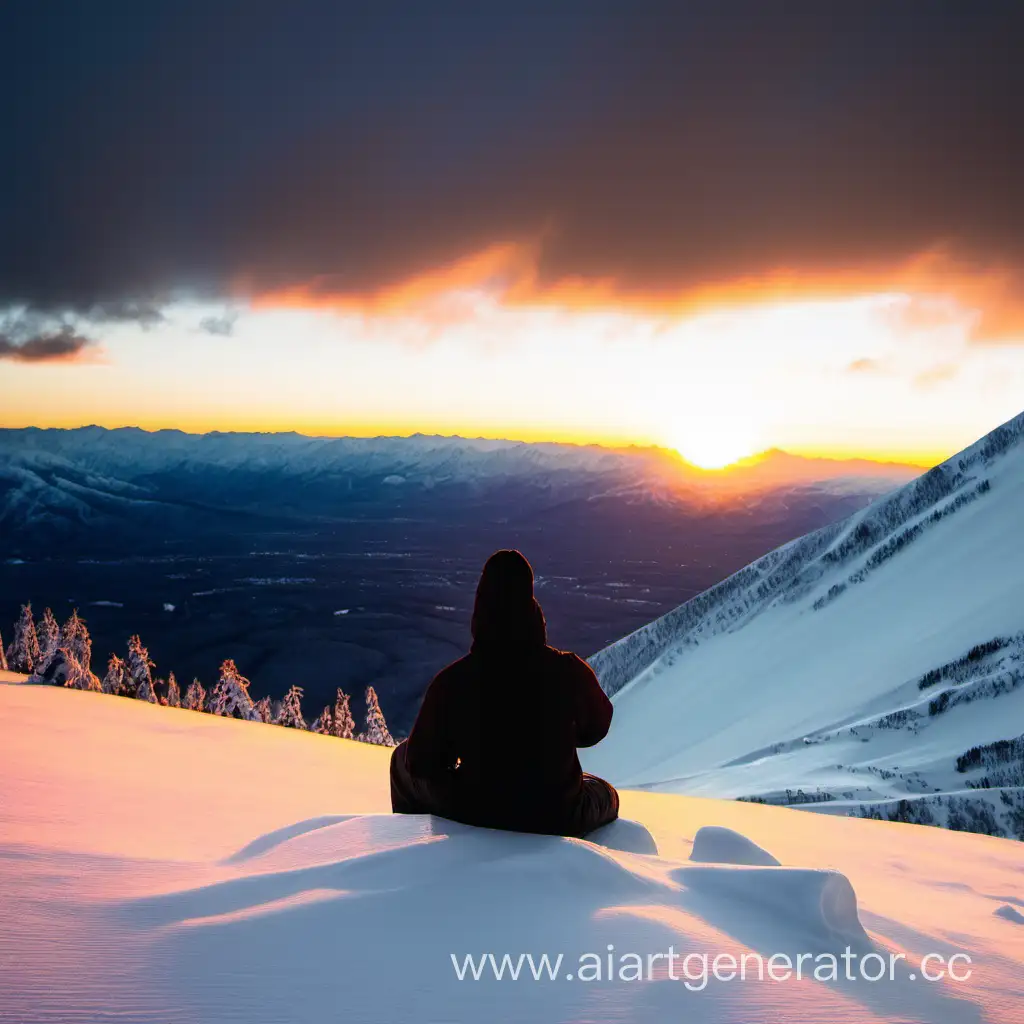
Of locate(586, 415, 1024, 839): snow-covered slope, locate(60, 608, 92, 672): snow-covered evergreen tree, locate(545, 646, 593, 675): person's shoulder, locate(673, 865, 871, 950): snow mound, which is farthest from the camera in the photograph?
locate(60, 608, 92, 672): snow-covered evergreen tree

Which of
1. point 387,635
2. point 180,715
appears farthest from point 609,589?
point 180,715

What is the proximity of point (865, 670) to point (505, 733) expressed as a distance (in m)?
28.8

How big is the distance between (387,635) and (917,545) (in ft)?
330

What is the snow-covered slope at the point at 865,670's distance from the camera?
13.1 meters

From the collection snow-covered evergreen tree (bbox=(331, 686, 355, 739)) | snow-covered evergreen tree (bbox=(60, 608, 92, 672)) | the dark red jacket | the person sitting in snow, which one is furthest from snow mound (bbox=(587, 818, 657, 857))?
snow-covered evergreen tree (bbox=(60, 608, 92, 672))

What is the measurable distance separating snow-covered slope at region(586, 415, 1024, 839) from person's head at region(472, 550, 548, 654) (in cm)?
938

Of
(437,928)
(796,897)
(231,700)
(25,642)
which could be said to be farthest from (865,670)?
(25,642)

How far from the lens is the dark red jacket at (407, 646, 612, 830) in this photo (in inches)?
136

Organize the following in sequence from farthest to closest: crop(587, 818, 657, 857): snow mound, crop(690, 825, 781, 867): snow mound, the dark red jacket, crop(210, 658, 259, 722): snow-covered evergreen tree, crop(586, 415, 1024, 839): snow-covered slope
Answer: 1. crop(210, 658, 259, 722): snow-covered evergreen tree
2. crop(586, 415, 1024, 839): snow-covered slope
3. crop(587, 818, 657, 857): snow mound
4. crop(690, 825, 781, 867): snow mound
5. the dark red jacket

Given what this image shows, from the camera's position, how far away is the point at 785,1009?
2.15m

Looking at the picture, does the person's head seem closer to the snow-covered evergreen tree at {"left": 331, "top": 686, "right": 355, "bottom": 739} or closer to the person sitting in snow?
the person sitting in snow

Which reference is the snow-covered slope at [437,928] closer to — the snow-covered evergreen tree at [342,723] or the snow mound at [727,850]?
the snow mound at [727,850]

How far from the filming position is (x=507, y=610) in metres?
3.47

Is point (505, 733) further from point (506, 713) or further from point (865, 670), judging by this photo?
point (865, 670)
